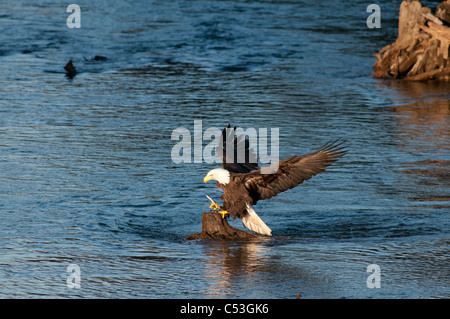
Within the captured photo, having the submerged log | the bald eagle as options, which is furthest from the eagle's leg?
the submerged log

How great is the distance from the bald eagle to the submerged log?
24.8 ft

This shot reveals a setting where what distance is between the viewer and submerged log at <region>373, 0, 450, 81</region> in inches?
530

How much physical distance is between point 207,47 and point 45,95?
6027mm

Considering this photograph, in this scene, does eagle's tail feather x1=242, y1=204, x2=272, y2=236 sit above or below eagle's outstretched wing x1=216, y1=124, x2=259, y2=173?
below

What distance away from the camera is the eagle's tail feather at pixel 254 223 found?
663 cm

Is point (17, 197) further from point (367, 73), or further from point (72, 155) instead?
point (367, 73)

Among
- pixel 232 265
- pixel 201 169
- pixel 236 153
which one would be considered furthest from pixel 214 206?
pixel 201 169

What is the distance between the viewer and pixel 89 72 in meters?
15.2

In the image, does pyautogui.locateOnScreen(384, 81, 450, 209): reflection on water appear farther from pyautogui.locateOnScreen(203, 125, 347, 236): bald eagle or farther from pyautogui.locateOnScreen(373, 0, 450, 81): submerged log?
pyautogui.locateOnScreen(203, 125, 347, 236): bald eagle

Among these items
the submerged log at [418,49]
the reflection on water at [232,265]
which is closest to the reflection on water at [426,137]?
the submerged log at [418,49]

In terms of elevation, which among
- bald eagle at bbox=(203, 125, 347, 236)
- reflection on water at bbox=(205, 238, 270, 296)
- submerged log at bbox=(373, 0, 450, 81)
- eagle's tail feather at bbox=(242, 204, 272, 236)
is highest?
submerged log at bbox=(373, 0, 450, 81)

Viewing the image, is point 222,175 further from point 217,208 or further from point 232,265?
point 232,265

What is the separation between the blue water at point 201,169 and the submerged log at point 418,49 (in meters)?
0.38

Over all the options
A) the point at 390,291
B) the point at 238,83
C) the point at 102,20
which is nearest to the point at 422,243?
the point at 390,291
